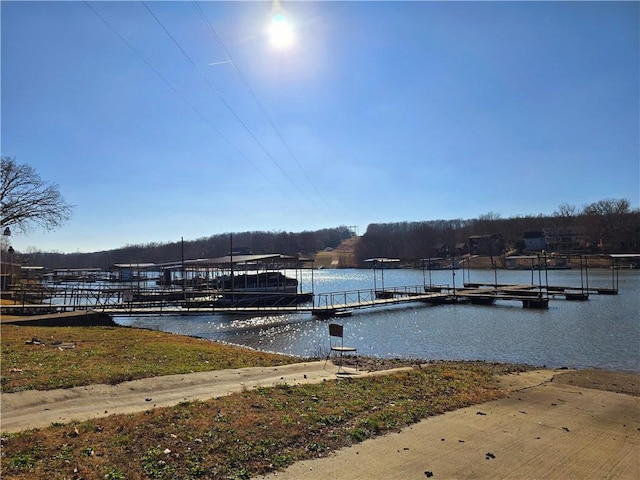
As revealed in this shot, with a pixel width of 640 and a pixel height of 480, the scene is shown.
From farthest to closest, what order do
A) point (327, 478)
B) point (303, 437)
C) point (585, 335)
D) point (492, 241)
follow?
point (492, 241), point (585, 335), point (303, 437), point (327, 478)

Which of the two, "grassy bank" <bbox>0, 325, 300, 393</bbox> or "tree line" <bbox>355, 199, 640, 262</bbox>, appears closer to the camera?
"grassy bank" <bbox>0, 325, 300, 393</bbox>

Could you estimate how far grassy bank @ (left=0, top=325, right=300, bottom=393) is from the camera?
9.56m

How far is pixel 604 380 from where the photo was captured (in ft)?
47.8

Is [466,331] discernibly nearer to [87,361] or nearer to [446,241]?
[87,361]

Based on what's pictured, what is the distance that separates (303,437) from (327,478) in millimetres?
1281

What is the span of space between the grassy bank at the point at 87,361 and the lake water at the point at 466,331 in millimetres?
8818

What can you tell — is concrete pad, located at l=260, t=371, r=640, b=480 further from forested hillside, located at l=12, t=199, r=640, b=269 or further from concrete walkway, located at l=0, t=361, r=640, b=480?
forested hillside, located at l=12, t=199, r=640, b=269

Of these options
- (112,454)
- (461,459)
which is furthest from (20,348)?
(461,459)

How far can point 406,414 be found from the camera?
7910 millimetres

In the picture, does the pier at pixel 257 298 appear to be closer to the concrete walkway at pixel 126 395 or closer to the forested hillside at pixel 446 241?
the concrete walkway at pixel 126 395

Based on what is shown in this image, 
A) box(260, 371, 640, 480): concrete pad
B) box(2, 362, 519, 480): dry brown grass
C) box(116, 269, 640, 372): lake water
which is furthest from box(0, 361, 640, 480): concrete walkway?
box(116, 269, 640, 372): lake water

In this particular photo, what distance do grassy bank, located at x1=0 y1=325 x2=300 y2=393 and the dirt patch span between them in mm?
9082

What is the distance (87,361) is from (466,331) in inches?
954

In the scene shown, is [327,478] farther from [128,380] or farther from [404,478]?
[128,380]
